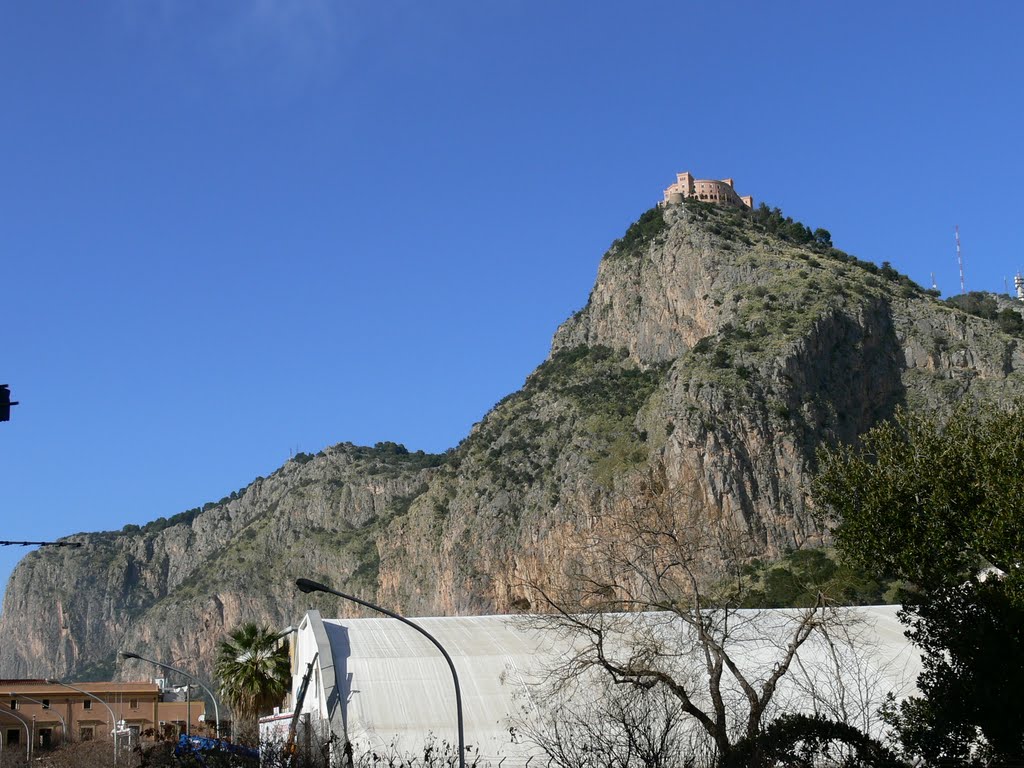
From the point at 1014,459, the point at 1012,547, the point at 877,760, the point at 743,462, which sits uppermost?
the point at 743,462

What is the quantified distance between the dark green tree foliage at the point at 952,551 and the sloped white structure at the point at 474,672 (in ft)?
15.5

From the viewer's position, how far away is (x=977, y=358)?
12600cm

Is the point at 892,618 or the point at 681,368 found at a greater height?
the point at 681,368

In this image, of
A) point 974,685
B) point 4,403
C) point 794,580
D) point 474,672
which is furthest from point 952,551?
point 794,580

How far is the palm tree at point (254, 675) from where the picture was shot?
52.6 meters

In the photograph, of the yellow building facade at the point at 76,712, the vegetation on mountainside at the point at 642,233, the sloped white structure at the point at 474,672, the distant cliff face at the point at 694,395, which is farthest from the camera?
the vegetation on mountainside at the point at 642,233

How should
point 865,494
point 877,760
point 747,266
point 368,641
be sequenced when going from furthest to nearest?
point 747,266
point 368,641
point 865,494
point 877,760

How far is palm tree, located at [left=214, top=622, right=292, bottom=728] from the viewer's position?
5256cm

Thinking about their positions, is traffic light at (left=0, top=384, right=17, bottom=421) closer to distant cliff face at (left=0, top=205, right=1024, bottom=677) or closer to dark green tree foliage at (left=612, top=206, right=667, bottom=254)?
distant cliff face at (left=0, top=205, right=1024, bottom=677)

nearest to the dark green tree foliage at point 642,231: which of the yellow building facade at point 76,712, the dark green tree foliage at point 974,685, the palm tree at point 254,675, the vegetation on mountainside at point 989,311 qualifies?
the vegetation on mountainside at point 989,311

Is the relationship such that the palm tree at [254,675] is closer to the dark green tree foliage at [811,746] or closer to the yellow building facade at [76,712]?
the yellow building facade at [76,712]

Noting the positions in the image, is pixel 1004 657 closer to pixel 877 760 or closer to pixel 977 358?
pixel 877 760

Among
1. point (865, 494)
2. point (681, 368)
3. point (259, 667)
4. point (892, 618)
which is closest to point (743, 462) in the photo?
point (681, 368)

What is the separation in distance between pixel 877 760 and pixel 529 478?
11563 centimetres
